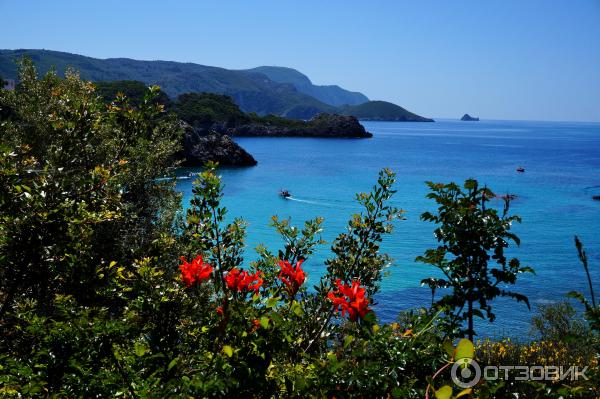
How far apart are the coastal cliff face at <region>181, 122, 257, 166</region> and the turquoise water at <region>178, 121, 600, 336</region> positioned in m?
4.93

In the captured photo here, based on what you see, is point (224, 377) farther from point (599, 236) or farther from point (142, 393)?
point (599, 236)

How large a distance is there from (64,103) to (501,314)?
80.7ft

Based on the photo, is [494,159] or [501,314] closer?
[501,314]

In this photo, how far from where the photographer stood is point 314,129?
178 m

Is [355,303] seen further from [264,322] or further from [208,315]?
[208,315]

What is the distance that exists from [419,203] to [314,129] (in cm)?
12356

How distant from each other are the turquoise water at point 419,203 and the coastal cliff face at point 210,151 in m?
4.93

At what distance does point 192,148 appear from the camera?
8456 cm

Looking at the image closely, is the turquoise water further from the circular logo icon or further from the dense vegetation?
the circular logo icon

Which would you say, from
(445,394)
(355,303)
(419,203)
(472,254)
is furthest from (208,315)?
(419,203)

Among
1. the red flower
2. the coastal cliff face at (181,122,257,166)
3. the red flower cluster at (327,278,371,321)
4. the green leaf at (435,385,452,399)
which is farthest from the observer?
the coastal cliff face at (181,122,257,166)

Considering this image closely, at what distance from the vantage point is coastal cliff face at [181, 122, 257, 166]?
8356 cm

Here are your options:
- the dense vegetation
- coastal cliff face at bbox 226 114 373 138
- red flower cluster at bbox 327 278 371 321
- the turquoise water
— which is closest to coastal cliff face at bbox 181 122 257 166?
the turquoise water

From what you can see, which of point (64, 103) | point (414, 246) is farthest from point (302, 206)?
point (64, 103)
